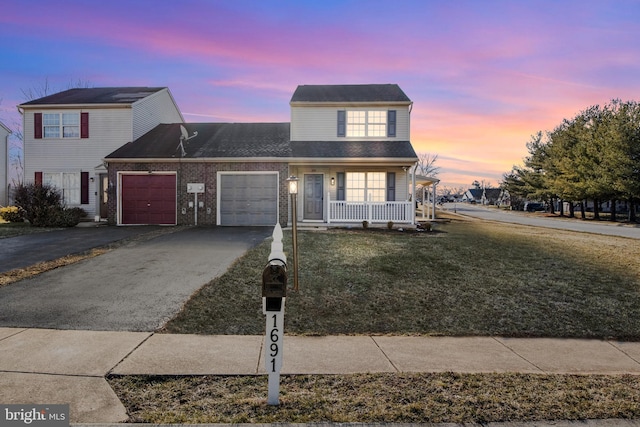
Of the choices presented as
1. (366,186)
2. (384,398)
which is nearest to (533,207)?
(366,186)

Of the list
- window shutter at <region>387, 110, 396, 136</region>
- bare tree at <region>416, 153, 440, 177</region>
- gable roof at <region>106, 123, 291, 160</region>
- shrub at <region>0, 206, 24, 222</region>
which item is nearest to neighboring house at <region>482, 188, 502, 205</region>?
bare tree at <region>416, 153, 440, 177</region>

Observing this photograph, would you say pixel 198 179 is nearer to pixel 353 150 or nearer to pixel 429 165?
pixel 353 150

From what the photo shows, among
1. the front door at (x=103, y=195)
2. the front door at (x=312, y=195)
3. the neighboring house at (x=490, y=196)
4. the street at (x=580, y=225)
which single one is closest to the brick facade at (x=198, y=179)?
the front door at (x=312, y=195)

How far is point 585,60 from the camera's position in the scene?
1511 cm

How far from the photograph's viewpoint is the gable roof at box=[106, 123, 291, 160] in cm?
1669

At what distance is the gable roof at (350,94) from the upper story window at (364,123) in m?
0.61

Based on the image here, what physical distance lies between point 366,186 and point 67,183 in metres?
15.3

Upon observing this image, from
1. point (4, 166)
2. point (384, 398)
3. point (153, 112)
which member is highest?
point (153, 112)

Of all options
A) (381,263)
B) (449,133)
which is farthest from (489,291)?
(449,133)

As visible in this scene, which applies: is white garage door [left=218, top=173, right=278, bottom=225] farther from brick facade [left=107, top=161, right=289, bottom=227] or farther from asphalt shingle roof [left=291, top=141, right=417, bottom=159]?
asphalt shingle roof [left=291, top=141, right=417, bottom=159]

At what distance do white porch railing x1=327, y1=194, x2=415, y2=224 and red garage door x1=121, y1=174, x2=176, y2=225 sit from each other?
7.45m

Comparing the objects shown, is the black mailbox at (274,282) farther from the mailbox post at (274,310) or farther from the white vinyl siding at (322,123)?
the white vinyl siding at (322,123)

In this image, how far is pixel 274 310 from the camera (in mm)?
2939

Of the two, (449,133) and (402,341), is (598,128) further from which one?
(402,341)
